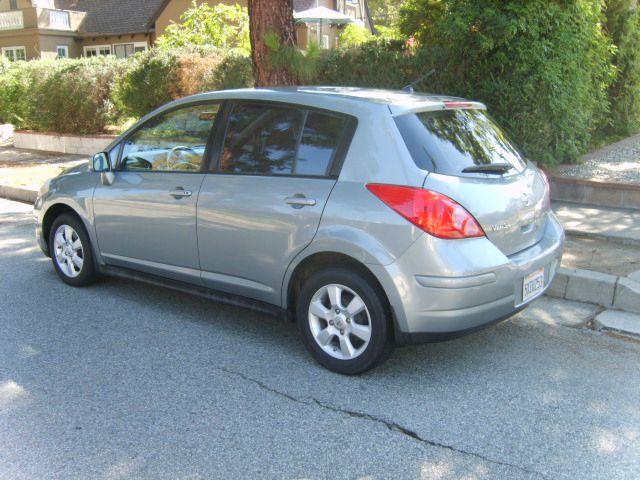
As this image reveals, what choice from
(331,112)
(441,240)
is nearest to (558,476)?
(441,240)

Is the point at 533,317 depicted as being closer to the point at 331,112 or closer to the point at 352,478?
the point at 331,112

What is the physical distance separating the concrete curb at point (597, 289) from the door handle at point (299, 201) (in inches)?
102

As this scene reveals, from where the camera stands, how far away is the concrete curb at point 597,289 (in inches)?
209

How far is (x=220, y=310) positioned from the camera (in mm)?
5508

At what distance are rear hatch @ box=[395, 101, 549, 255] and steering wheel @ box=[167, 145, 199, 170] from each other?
169cm

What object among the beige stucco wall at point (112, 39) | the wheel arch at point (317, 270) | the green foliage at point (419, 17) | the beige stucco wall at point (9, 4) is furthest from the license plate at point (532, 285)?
the beige stucco wall at point (9, 4)

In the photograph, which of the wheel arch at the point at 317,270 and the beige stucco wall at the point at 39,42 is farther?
the beige stucco wall at the point at 39,42

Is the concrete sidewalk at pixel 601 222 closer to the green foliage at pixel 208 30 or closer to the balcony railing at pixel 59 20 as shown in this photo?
the green foliage at pixel 208 30

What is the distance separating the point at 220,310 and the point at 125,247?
36.6 inches

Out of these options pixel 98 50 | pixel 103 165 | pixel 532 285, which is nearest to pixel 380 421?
pixel 532 285

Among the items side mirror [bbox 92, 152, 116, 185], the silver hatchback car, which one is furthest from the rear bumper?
side mirror [bbox 92, 152, 116, 185]

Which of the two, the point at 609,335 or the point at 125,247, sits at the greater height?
the point at 125,247

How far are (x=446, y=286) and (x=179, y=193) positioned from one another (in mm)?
2197

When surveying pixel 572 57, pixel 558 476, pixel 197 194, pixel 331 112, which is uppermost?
pixel 572 57
